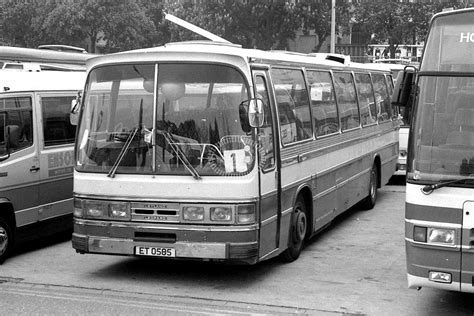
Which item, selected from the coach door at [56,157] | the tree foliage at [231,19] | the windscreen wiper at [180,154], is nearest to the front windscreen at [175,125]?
the windscreen wiper at [180,154]

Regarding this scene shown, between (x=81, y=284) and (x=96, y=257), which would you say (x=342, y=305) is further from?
(x=96, y=257)

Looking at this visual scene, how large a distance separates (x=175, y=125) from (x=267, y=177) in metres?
1.15

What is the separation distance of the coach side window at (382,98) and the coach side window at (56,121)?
6.14 metres

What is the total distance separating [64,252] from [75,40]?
2671cm

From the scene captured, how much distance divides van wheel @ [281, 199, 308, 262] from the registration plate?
5.86 feet

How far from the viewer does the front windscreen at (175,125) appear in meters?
7.51

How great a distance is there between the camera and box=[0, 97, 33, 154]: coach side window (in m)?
9.16

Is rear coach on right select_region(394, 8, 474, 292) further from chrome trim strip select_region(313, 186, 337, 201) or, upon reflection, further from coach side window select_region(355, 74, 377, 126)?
coach side window select_region(355, 74, 377, 126)

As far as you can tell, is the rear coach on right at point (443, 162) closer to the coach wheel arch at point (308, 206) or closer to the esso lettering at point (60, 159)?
the coach wheel arch at point (308, 206)

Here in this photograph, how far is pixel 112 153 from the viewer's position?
306 inches

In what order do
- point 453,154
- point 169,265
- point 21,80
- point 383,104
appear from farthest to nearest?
point 383,104 → point 21,80 → point 169,265 → point 453,154

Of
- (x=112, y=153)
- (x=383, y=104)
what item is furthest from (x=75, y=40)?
(x=112, y=153)

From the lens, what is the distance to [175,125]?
7.61 m

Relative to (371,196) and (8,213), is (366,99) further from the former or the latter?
(8,213)
